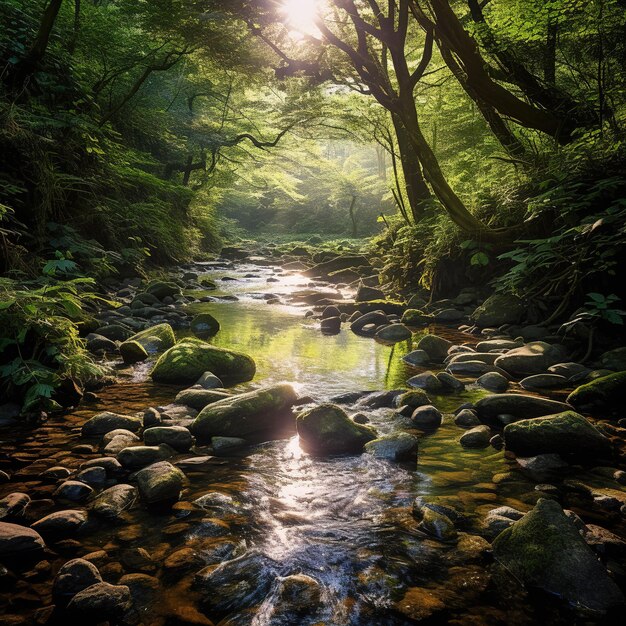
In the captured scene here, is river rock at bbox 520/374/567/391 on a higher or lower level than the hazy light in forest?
lower

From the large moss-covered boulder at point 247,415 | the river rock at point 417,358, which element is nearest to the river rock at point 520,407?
the large moss-covered boulder at point 247,415

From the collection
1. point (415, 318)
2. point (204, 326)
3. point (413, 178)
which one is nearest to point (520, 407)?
point (415, 318)

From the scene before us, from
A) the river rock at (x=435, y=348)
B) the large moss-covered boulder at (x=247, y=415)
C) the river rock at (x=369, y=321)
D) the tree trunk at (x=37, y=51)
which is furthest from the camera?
the river rock at (x=369, y=321)

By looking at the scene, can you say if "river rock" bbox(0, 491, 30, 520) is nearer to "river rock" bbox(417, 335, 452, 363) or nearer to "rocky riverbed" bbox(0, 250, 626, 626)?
"rocky riverbed" bbox(0, 250, 626, 626)

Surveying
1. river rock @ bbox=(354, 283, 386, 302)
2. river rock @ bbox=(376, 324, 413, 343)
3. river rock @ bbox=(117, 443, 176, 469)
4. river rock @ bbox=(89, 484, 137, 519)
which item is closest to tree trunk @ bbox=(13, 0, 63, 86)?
river rock @ bbox=(117, 443, 176, 469)

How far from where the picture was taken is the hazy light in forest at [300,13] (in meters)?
8.64

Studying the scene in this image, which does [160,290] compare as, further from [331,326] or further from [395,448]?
[395,448]

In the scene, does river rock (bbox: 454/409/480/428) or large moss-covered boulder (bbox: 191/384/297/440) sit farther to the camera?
river rock (bbox: 454/409/480/428)

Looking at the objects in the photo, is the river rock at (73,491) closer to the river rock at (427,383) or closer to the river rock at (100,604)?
the river rock at (100,604)

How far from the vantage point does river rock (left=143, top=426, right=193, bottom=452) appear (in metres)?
3.23

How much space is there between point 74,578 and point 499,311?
6949 millimetres

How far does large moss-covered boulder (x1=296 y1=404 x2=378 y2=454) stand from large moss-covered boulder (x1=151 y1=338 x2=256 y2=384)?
177 centimetres

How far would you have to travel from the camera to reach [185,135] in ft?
60.1

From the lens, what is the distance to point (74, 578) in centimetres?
181
